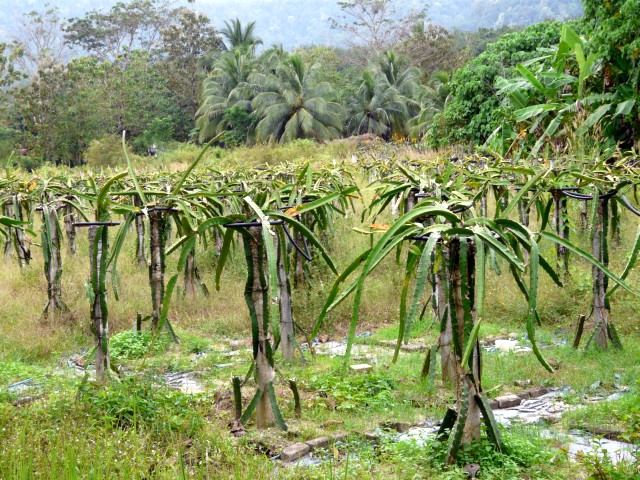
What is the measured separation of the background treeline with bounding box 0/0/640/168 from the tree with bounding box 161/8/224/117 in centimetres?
9

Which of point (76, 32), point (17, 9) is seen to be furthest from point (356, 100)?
point (17, 9)

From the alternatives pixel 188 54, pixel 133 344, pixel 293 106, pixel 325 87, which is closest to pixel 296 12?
pixel 188 54

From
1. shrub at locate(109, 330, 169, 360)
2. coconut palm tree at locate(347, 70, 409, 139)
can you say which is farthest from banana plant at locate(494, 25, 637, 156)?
coconut palm tree at locate(347, 70, 409, 139)

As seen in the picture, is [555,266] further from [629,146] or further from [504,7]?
[504,7]

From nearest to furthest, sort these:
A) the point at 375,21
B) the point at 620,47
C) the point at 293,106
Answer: the point at 620,47, the point at 293,106, the point at 375,21

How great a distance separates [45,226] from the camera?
6340 millimetres

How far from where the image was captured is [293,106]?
106ft

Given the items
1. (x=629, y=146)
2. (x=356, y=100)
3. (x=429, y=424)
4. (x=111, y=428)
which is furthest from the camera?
(x=356, y=100)

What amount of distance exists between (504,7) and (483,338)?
126 m

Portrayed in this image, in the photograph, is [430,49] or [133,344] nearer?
[133,344]

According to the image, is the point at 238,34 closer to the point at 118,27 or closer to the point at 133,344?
the point at 118,27

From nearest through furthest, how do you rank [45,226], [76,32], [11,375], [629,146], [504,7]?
[11,375]
[45,226]
[629,146]
[76,32]
[504,7]

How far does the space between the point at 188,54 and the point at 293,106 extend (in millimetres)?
13013

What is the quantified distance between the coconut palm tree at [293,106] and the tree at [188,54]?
29.9 ft
